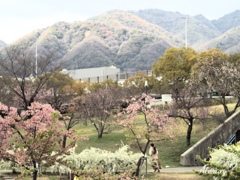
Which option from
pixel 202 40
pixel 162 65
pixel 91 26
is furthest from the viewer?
pixel 202 40

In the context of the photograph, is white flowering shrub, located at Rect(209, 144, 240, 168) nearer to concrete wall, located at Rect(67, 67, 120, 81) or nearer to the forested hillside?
concrete wall, located at Rect(67, 67, 120, 81)

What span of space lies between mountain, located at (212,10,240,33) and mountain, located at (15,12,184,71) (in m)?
47.2

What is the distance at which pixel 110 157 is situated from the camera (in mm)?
9953

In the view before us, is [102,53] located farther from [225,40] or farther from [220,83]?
[220,83]

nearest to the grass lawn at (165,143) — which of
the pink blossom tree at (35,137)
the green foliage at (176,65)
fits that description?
the pink blossom tree at (35,137)

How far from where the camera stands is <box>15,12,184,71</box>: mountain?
9369 centimetres

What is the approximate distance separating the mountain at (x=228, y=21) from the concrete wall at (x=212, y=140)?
16164cm

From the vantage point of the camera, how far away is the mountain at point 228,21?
162650 millimetres

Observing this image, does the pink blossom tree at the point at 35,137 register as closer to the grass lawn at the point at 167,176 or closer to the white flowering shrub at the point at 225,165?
the grass lawn at the point at 167,176

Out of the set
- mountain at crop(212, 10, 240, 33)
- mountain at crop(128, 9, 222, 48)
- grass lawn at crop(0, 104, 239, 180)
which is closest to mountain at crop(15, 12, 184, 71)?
mountain at crop(128, 9, 222, 48)

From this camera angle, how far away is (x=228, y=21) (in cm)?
16938

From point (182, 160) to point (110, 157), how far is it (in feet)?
18.0

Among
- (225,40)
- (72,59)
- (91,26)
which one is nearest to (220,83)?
(225,40)

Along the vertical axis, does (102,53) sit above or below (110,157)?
above
